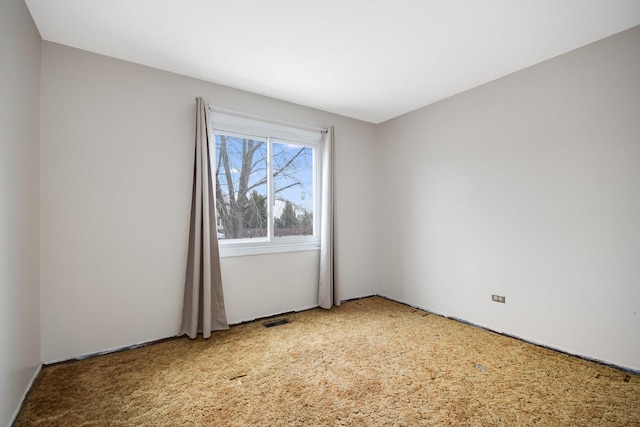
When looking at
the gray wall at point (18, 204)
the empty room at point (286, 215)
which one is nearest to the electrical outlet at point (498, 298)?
the empty room at point (286, 215)

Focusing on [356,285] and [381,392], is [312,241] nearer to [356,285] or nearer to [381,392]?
[356,285]

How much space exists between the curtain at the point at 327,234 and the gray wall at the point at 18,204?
274 cm

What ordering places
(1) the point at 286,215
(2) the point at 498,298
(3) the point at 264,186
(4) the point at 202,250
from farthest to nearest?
(1) the point at 286,215 → (3) the point at 264,186 → (2) the point at 498,298 → (4) the point at 202,250

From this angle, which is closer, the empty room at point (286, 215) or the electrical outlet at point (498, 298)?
the empty room at point (286, 215)

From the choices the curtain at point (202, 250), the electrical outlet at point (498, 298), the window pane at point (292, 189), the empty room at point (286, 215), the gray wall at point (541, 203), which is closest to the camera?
the empty room at point (286, 215)

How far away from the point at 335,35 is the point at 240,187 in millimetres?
1911

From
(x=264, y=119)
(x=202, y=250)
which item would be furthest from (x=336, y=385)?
(x=264, y=119)

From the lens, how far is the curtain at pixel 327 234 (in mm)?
3885

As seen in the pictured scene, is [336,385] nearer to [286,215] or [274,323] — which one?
[274,323]

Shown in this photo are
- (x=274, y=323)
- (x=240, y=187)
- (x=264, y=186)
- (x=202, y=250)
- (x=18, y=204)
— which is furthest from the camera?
(x=264, y=186)

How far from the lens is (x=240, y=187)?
3.52 metres

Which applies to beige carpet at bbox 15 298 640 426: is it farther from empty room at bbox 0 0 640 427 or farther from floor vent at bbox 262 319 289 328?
floor vent at bbox 262 319 289 328

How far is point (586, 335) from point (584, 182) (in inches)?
51.1

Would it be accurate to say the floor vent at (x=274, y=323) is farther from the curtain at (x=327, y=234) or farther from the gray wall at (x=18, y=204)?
the gray wall at (x=18, y=204)
